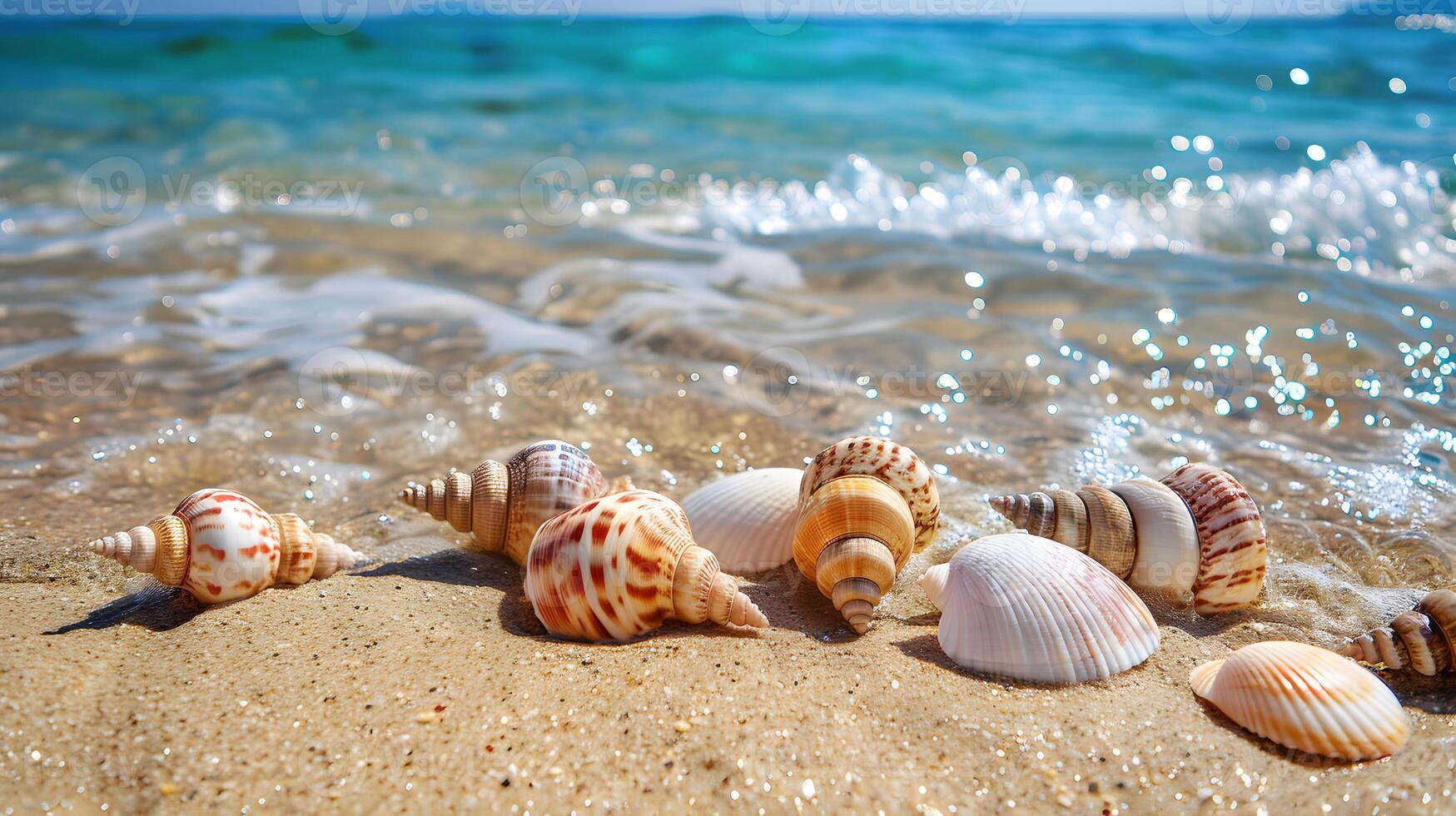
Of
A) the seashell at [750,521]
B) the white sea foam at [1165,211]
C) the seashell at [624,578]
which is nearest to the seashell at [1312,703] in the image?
the seashell at [624,578]

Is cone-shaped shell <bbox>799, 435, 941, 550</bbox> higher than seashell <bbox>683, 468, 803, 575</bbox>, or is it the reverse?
cone-shaped shell <bbox>799, 435, 941, 550</bbox>

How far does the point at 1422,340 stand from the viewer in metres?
4.93

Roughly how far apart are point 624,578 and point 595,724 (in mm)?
427

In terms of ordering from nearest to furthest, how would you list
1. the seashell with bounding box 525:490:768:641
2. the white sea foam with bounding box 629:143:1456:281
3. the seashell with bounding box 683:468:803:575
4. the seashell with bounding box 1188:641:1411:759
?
the seashell with bounding box 1188:641:1411:759
the seashell with bounding box 525:490:768:641
the seashell with bounding box 683:468:803:575
the white sea foam with bounding box 629:143:1456:281

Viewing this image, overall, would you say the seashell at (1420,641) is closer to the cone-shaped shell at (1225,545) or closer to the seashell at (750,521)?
the cone-shaped shell at (1225,545)

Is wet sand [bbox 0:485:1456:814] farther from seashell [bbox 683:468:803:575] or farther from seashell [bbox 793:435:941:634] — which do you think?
seashell [bbox 683:468:803:575]

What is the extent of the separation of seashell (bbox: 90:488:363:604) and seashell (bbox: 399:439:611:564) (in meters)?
0.36

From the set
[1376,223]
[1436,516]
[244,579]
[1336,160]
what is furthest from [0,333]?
[1336,160]

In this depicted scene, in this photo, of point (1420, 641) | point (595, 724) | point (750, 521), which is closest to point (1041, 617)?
point (1420, 641)

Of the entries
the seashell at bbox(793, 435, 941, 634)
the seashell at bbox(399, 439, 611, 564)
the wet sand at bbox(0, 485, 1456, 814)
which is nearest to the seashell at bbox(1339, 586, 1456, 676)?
the wet sand at bbox(0, 485, 1456, 814)

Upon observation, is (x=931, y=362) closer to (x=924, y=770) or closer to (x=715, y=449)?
(x=715, y=449)

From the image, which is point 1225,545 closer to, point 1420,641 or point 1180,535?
point 1180,535

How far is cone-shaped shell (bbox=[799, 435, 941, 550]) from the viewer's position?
283 centimetres

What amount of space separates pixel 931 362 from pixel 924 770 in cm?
311
